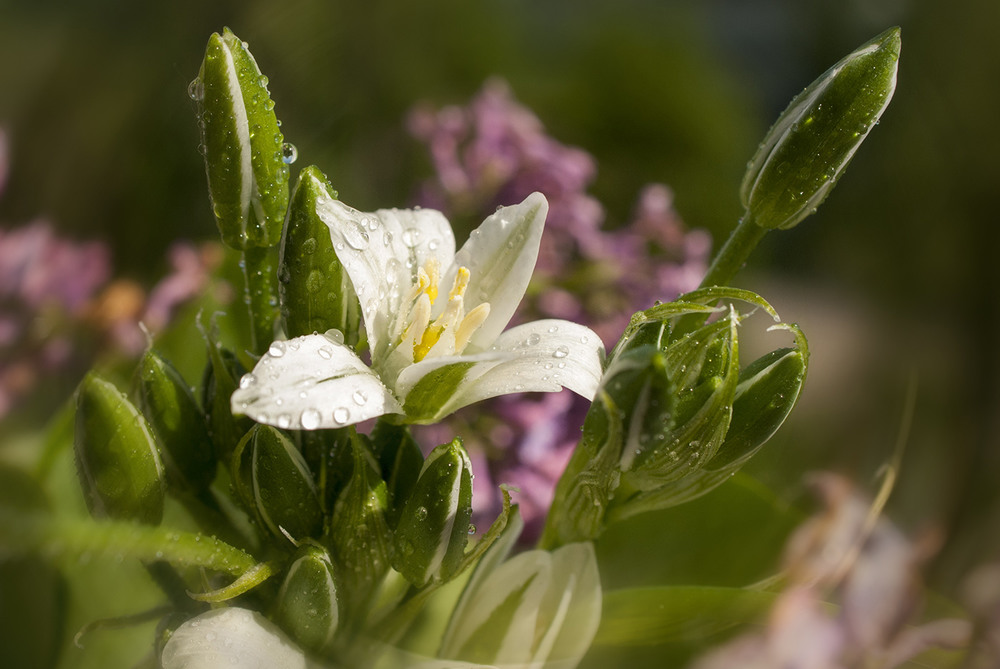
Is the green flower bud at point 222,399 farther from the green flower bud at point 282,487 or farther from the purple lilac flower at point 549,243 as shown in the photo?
the purple lilac flower at point 549,243

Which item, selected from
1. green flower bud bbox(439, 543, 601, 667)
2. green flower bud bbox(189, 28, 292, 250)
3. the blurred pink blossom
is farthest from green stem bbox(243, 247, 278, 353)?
the blurred pink blossom

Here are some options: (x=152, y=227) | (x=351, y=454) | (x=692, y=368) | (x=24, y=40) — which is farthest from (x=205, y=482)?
(x=24, y=40)

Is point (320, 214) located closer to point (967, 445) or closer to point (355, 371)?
point (355, 371)

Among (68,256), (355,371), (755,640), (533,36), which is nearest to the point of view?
(355,371)

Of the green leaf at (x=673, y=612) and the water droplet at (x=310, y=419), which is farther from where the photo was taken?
the green leaf at (x=673, y=612)

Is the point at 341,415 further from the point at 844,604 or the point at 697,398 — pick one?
the point at 844,604

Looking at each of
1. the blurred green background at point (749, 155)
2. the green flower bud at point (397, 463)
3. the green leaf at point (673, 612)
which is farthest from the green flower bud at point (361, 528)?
the blurred green background at point (749, 155)

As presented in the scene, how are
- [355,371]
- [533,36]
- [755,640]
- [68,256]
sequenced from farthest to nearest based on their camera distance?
[533,36]
[68,256]
[755,640]
[355,371]
